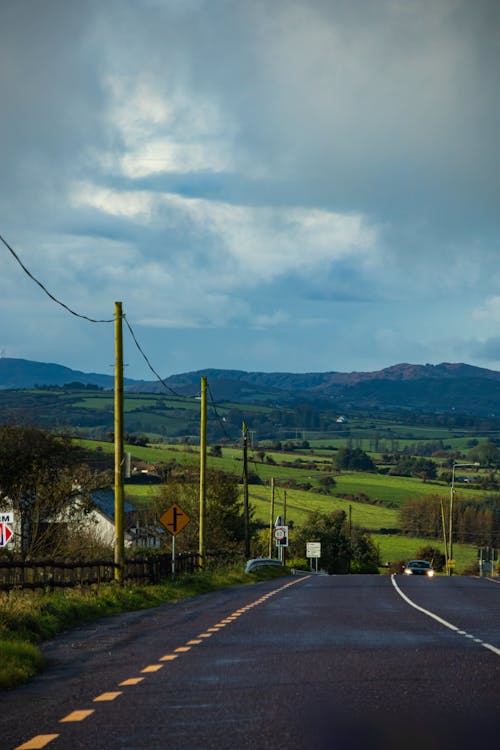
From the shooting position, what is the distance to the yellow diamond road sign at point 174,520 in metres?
38.8

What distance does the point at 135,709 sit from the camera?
1060cm

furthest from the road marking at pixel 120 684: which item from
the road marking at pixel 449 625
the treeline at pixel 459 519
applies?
the treeline at pixel 459 519

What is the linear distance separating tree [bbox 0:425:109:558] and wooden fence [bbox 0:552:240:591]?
4.31 metres

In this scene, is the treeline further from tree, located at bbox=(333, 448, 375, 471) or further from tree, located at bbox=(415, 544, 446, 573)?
tree, located at bbox=(333, 448, 375, 471)

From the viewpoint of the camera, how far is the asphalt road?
9023 millimetres

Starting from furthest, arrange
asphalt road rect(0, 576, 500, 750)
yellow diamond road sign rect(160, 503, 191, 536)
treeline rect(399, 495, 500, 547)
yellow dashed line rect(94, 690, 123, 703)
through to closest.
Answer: treeline rect(399, 495, 500, 547) → yellow diamond road sign rect(160, 503, 191, 536) → yellow dashed line rect(94, 690, 123, 703) → asphalt road rect(0, 576, 500, 750)

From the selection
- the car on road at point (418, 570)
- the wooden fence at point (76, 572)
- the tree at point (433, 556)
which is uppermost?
the wooden fence at point (76, 572)

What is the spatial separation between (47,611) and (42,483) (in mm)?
22155

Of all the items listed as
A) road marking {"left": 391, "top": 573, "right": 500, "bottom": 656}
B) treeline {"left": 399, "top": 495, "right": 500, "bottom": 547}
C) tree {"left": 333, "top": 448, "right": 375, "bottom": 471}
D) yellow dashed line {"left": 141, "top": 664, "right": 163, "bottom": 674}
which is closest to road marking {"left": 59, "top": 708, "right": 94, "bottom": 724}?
yellow dashed line {"left": 141, "top": 664, "right": 163, "bottom": 674}

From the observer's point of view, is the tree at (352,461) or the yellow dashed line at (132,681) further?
the tree at (352,461)

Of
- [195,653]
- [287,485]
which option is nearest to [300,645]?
[195,653]

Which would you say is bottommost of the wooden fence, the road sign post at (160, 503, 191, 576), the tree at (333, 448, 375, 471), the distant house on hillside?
the distant house on hillside

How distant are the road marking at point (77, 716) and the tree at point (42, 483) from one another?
30.9 metres

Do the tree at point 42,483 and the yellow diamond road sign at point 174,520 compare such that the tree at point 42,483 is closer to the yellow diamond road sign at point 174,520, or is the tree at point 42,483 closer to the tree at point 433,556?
the yellow diamond road sign at point 174,520
